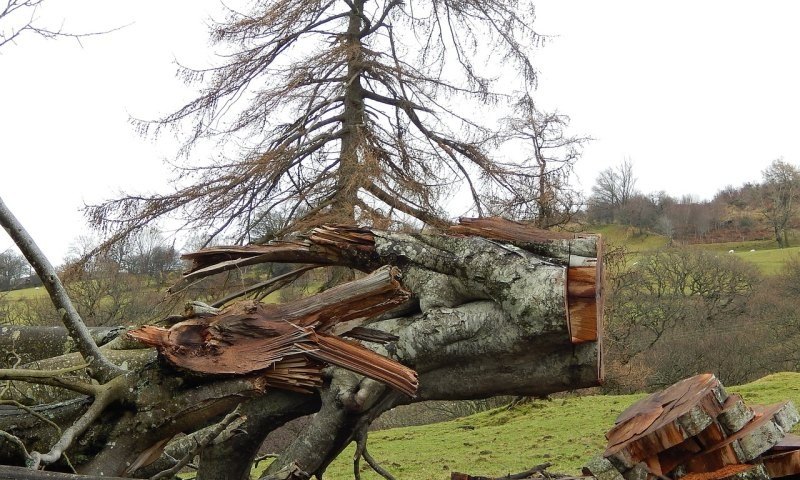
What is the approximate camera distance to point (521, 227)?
488 centimetres

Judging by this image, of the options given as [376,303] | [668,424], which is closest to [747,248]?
[668,424]

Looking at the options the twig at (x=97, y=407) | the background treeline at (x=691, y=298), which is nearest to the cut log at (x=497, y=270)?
the twig at (x=97, y=407)

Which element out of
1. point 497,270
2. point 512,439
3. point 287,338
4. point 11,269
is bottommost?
point 512,439

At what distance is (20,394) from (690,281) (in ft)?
110

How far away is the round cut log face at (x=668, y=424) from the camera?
4.75m

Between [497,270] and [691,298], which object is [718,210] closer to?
[691,298]

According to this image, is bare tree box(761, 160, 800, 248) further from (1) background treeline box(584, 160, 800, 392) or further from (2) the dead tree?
(2) the dead tree

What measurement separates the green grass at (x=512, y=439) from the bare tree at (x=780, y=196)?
36.9m

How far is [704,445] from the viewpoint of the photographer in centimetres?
494

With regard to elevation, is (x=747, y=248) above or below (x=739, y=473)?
above

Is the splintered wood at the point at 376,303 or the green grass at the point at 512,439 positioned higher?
the splintered wood at the point at 376,303

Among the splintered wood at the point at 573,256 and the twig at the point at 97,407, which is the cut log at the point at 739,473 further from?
the twig at the point at 97,407

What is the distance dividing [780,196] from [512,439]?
4322 cm

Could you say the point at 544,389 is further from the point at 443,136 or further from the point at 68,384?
the point at 443,136
